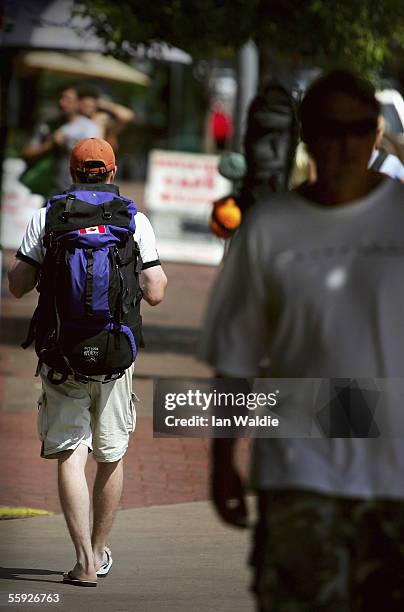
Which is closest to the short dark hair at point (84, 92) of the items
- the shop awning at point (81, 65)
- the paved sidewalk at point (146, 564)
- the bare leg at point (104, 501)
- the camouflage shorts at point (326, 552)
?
the paved sidewalk at point (146, 564)

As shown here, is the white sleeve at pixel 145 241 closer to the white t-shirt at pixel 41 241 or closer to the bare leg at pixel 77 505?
the white t-shirt at pixel 41 241

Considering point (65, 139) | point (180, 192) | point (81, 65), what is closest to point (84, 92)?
point (65, 139)

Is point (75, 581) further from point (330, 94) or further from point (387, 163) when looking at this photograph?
point (330, 94)

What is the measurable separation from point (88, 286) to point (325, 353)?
178cm

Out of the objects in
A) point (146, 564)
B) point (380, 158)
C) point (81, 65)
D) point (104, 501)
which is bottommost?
point (81, 65)

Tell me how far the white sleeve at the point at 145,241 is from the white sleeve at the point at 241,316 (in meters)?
1.78

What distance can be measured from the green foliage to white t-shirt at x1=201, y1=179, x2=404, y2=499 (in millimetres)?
3180

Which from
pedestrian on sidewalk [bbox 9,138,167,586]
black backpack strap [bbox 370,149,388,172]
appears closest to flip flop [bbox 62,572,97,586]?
pedestrian on sidewalk [bbox 9,138,167,586]

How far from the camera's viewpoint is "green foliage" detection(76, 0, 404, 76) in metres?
6.74

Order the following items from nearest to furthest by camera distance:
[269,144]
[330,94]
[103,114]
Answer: [330,94], [269,144], [103,114]

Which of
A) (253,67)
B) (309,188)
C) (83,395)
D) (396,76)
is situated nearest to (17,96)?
(253,67)

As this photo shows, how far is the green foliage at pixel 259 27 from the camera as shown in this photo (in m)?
6.74

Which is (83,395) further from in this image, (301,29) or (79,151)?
(301,29)

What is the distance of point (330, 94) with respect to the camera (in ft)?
11.7
